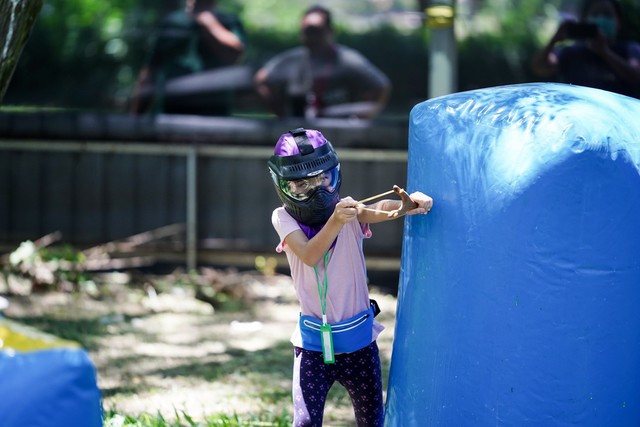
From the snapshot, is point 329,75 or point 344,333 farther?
point 329,75

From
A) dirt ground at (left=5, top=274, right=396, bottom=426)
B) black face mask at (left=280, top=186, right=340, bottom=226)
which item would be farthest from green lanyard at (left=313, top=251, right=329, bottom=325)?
dirt ground at (left=5, top=274, right=396, bottom=426)

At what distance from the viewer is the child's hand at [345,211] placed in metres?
3.22

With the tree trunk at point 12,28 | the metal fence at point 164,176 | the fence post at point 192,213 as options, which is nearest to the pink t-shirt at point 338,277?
the tree trunk at point 12,28

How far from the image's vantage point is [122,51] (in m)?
7.74

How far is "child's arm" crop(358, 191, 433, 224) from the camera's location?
10.5 feet

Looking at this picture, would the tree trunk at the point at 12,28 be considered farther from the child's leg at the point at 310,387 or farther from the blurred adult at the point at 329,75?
the blurred adult at the point at 329,75

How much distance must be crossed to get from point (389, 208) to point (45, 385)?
1.45 m

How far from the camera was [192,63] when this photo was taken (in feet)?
25.1

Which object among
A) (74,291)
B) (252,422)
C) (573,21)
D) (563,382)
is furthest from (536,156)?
(74,291)

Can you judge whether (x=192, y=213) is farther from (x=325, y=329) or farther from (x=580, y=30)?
(x=325, y=329)

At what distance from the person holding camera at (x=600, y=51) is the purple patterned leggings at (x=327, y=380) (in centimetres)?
407

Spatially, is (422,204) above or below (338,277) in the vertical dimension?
above

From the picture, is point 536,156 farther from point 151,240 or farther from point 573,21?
point 151,240

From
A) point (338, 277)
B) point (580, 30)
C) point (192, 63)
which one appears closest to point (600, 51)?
point (580, 30)
